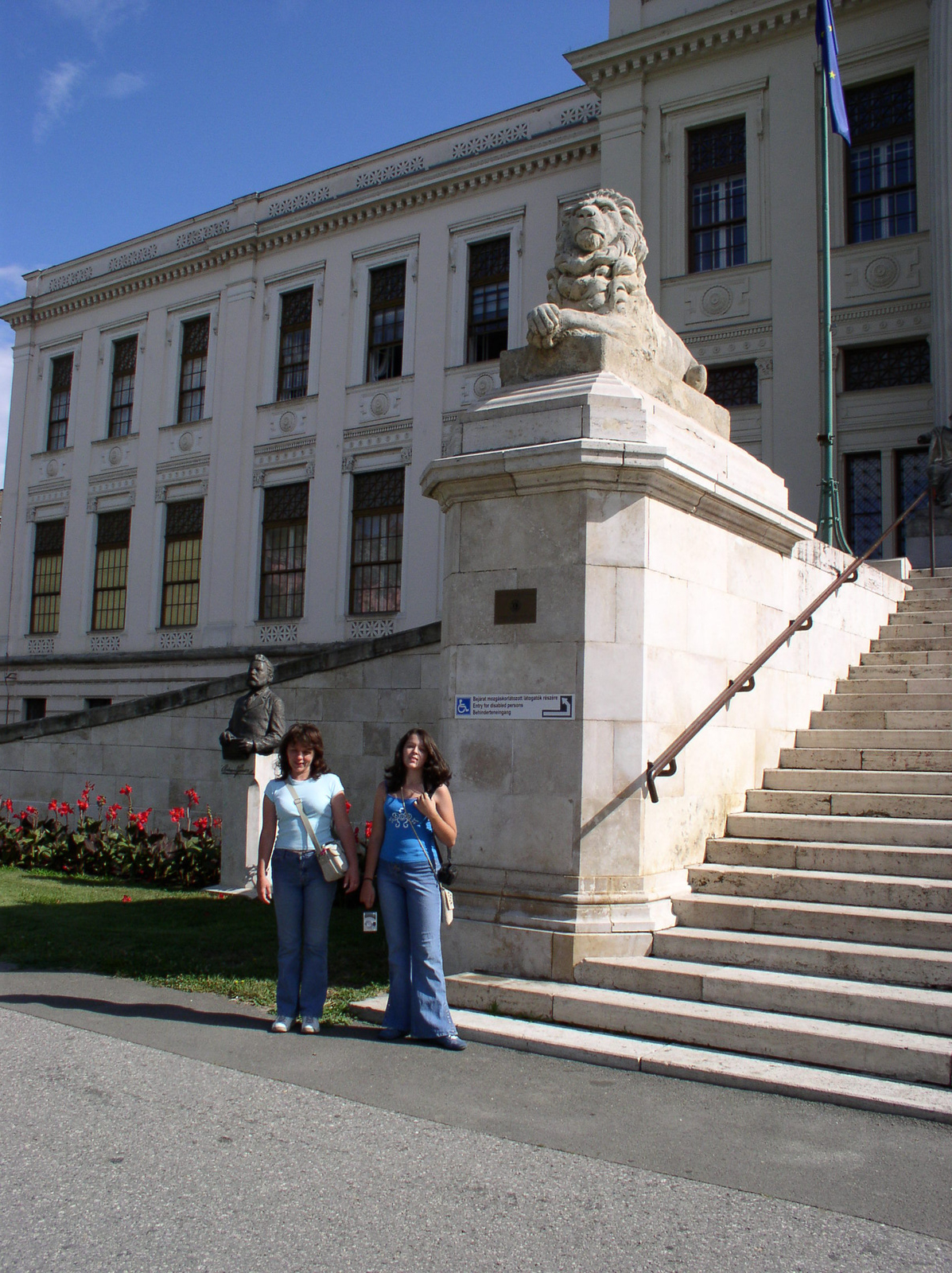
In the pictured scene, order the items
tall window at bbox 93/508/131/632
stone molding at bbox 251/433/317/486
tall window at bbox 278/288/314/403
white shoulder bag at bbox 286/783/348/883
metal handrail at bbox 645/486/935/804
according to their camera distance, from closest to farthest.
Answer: white shoulder bag at bbox 286/783/348/883, metal handrail at bbox 645/486/935/804, stone molding at bbox 251/433/317/486, tall window at bbox 278/288/314/403, tall window at bbox 93/508/131/632

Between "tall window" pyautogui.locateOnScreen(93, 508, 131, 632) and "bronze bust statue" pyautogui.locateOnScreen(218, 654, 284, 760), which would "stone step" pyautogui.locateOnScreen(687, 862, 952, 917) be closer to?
"bronze bust statue" pyautogui.locateOnScreen(218, 654, 284, 760)

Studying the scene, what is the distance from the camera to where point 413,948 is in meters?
5.88

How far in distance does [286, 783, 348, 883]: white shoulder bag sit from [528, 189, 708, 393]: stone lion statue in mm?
3654

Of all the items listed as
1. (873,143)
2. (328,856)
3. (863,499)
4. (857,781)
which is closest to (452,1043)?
(328,856)

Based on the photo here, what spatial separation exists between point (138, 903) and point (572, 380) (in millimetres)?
7141

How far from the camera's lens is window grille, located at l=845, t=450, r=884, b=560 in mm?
19453

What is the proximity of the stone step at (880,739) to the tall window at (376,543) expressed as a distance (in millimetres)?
16064

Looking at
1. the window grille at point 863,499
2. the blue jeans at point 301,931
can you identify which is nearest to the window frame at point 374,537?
the window grille at point 863,499

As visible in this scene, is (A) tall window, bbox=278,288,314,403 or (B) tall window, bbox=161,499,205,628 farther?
(B) tall window, bbox=161,499,205,628

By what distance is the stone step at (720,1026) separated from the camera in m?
5.00

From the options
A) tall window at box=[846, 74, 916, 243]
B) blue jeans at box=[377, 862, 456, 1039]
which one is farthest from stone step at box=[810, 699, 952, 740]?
tall window at box=[846, 74, 916, 243]

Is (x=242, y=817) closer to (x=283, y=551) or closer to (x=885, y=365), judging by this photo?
Result: (x=885, y=365)

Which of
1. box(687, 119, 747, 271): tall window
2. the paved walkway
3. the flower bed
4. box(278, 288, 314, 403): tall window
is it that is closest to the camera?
the paved walkway

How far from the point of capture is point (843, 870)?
688 centimetres
